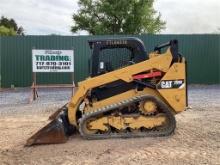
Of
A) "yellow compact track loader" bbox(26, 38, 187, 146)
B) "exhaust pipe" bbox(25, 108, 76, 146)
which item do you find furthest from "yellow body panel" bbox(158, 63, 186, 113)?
"exhaust pipe" bbox(25, 108, 76, 146)

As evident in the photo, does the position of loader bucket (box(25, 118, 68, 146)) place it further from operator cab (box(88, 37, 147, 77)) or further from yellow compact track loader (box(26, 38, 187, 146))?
operator cab (box(88, 37, 147, 77))

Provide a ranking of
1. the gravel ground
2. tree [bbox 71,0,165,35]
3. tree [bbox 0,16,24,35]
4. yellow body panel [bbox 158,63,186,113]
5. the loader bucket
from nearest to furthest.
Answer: the gravel ground < the loader bucket < yellow body panel [bbox 158,63,186,113] < tree [bbox 71,0,165,35] < tree [bbox 0,16,24,35]

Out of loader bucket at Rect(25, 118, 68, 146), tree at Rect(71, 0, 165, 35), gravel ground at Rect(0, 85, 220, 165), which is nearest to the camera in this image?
gravel ground at Rect(0, 85, 220, 165)

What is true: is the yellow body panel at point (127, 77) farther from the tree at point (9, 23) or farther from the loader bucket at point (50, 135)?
the tree at point (9, 23)

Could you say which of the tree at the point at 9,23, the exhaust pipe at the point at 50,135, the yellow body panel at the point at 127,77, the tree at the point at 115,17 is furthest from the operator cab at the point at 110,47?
the tree at the point at 9,23

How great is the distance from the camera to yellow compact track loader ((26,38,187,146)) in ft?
29.5

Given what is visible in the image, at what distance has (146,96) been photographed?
908cm

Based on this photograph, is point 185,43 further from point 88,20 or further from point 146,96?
point 88,20

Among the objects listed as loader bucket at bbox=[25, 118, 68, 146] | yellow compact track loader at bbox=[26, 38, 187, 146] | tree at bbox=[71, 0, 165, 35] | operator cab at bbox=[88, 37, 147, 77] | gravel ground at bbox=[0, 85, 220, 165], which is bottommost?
gravel ground at bbox=[0, 85, 220, 165]

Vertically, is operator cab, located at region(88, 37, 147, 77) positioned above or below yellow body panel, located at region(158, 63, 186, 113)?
above

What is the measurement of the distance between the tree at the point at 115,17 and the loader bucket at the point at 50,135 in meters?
31.8

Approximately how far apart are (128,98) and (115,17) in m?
32.6

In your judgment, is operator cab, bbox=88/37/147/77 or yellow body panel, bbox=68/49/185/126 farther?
operator cab, bbox=88/37/147/77

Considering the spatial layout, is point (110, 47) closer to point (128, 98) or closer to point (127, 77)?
point (127, 77)
